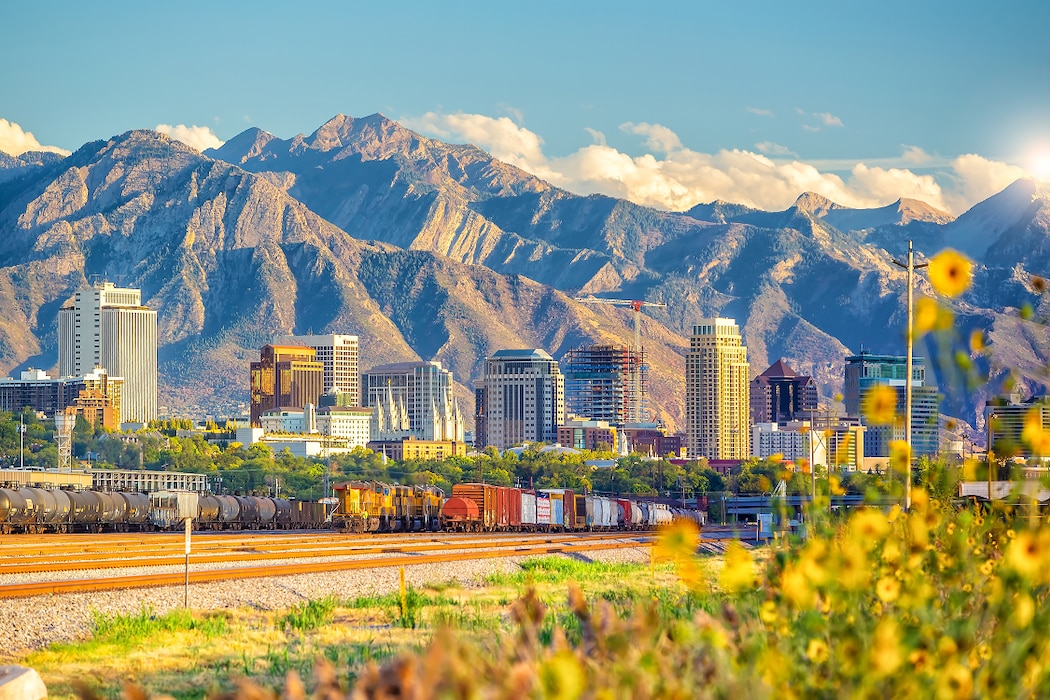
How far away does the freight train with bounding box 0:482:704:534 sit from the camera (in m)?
77.8

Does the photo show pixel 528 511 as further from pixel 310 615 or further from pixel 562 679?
pixel 562 679

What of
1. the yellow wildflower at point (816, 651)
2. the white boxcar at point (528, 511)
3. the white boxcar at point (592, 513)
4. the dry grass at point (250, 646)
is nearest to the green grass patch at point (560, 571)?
the dry grass at point (250, 646)

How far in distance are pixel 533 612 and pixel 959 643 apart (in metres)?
2.40

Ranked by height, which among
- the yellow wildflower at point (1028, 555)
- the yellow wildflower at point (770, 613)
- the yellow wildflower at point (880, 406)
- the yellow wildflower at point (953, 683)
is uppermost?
the yellow wildflower at point (880, 406)

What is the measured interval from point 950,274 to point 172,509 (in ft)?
284

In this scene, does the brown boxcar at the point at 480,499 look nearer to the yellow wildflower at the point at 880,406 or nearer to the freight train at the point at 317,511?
the freight train at the point at 317,511

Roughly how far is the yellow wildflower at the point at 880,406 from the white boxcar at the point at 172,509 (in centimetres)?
8141

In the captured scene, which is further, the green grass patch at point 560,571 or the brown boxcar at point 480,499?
the brown boxcar at point 480,499

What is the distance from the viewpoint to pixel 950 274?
26.0 feet

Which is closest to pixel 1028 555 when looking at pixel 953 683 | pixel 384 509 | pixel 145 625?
pixel 953 683

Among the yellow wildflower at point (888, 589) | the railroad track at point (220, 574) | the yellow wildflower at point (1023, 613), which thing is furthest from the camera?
the railroad track at point (220, 574)

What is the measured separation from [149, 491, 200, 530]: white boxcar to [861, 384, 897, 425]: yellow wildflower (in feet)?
267

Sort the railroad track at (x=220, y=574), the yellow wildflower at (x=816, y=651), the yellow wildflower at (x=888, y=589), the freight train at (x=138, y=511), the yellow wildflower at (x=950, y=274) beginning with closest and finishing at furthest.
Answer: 1. the yellow wildflower at (x=950, y=274)
2. the yellow wildflower at (x=816, y=651)
3. the yellow wildflower at (x=888, y=589)
4. the railroad track at (x=220, y=574)
5. the freight train at (x=138, y=511)

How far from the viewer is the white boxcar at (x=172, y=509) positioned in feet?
292
